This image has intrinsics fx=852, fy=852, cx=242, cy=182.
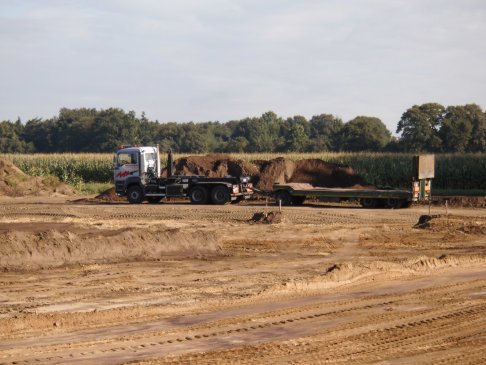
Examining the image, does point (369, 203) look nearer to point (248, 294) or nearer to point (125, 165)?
point (125, 165)

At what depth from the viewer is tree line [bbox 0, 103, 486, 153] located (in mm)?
69938

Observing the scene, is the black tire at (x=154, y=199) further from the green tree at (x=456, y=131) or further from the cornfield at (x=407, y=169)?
the green tree at (x=456, y=131)

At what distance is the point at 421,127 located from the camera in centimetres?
7050

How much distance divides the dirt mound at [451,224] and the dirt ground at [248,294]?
6 centimetres

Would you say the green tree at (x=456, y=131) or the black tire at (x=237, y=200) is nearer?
the black tire at (x=237, y=200)

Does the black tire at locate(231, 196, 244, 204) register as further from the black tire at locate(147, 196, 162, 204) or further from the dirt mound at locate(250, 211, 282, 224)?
the dirt mound at locate(250, 211, 282, 224)

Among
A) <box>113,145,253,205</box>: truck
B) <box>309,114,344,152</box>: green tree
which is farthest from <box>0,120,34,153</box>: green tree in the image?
<box>113,145,253,205</box>: truck

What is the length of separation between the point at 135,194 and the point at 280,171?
342 inches

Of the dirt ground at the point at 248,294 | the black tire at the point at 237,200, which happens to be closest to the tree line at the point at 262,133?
the black tire at the point at 237,200

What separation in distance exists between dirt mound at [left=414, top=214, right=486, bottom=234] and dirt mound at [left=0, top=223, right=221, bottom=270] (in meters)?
8.26

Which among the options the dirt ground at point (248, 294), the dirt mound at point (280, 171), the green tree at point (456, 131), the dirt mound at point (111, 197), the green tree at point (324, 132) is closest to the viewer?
the dirt ground at point (248, 294)

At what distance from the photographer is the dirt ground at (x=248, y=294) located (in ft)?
38.3

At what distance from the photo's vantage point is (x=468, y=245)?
23.8 meters

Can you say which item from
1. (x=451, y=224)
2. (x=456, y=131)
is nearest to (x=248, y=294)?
(x=451, y=224)
